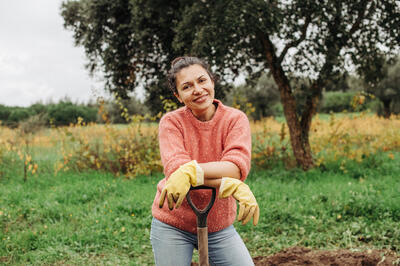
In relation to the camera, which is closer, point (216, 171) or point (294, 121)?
point (216, 171)

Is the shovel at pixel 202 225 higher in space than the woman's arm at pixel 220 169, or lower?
lower

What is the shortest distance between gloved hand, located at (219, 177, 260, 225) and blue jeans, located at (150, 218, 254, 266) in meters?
0.37

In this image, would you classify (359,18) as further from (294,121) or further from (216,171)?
(216,171)

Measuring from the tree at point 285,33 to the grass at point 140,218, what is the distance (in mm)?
1911

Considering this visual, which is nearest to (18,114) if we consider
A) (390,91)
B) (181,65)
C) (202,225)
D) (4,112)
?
(4,112)

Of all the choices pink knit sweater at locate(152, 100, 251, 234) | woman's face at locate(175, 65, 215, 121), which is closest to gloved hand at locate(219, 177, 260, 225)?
pink knit sweater at locate(152, 100, 251, 234)

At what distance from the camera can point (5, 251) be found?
4348 mm

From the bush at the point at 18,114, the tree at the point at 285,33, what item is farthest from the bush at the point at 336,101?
the tree at the point at 285,33

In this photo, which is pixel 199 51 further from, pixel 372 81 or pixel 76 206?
pixel 372 81

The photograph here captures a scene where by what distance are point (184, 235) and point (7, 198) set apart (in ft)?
16.7

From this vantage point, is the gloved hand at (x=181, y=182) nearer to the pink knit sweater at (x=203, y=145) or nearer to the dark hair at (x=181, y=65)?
the pink knit sweater at (x=203, y=145)

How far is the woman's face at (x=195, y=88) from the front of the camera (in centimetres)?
209

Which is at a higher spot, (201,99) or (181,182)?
(201,99)

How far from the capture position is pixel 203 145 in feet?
6.97
